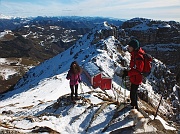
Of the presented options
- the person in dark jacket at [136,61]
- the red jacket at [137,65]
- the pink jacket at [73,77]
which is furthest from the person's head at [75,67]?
the red jacket at [137,65]

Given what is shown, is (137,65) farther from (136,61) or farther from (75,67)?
(75,67)

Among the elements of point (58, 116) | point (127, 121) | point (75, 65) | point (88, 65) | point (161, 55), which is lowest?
point (161, 55)

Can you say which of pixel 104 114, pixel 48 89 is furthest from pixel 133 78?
pixel 48 89

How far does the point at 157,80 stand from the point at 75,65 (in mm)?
66246

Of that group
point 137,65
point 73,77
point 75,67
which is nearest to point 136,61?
point 137,65

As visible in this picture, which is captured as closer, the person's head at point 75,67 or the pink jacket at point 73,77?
the person's head at point 75,67

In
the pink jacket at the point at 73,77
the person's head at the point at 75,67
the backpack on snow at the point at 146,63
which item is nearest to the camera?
the backpack on snow at the point at 146,63

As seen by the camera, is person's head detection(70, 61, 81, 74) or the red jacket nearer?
the red jacket

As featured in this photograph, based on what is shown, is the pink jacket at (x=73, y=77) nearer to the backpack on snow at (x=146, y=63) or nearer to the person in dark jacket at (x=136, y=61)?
the person in dark jacket at (x=136, y=61)

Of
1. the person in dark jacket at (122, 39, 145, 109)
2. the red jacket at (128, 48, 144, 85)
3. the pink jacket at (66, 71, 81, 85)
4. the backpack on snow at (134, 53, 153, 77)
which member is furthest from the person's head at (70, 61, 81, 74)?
the backpack on snow at (134, 53, 153, 77)

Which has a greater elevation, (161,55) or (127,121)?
(127,121)

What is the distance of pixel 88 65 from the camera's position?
199ft

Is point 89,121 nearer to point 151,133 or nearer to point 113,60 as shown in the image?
point 151,133

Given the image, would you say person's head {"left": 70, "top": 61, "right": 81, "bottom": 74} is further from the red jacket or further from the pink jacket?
the red jacket
